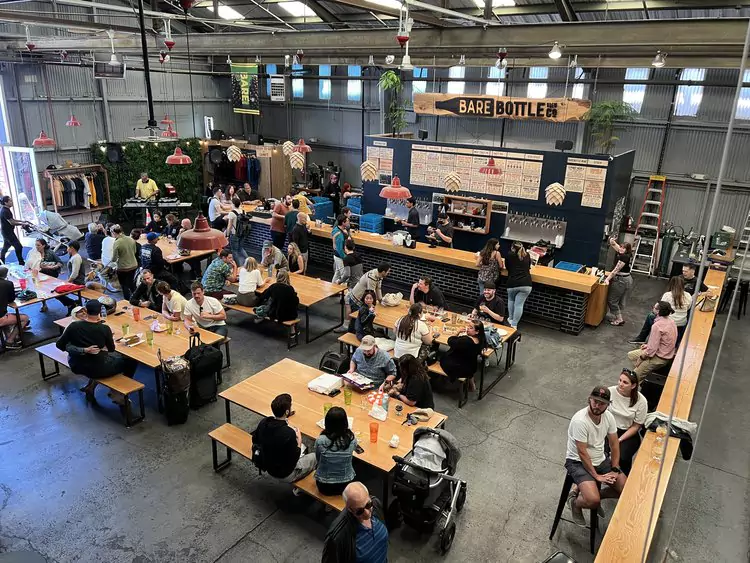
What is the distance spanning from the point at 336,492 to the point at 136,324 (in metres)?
4.06

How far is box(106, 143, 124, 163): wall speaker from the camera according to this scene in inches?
591

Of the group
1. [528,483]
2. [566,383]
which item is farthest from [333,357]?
[566,383]

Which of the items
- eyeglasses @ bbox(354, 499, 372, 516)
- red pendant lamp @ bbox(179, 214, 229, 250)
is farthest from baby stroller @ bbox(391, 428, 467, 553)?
red pendant lamp @ bbox(179, 214, 229, 250)

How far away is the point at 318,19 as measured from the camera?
1418 cm

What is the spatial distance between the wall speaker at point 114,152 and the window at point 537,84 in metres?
11.3

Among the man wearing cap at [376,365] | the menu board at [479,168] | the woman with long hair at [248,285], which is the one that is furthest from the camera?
the menu board at [479,168]

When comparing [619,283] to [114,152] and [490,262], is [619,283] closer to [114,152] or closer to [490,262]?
[490,262]

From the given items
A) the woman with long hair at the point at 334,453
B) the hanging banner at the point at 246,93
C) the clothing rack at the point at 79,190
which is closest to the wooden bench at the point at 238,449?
the woman with long hair at the point at 334,453

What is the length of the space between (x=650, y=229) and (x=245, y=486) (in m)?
11.1

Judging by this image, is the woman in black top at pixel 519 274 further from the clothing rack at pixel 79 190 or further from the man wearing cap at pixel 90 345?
the clothing rack at pixel 79 190

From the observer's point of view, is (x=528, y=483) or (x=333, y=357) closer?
(x=528, y=483)

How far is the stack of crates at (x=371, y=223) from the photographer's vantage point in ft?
42.2

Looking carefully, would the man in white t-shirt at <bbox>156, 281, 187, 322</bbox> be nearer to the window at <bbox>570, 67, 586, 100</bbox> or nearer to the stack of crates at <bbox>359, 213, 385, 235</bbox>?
the stack of crates at <bbox>359, 213, 385, 235</bbox>

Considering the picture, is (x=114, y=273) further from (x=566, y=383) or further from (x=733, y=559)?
(x=733, y=559)
